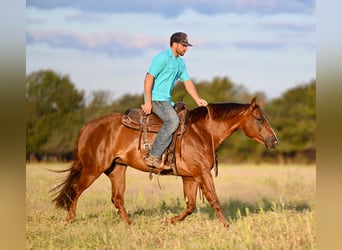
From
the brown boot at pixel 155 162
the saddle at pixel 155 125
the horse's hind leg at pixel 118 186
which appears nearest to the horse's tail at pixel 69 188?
the horse's hind leg at pixel 118 186

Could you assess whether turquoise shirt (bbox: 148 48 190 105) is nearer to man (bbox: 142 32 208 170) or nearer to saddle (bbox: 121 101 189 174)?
man (bbox: 142 32 208 170)

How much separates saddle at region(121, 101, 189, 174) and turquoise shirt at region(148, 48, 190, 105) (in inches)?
12.0

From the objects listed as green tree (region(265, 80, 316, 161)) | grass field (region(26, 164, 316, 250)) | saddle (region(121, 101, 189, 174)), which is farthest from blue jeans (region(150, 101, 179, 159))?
green tree (region(265, 80, 316, 161))

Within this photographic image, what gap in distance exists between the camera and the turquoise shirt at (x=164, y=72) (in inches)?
281

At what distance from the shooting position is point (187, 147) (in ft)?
24.3

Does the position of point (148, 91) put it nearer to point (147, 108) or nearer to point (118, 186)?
point (147, 108)

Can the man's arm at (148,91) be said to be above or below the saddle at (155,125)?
above

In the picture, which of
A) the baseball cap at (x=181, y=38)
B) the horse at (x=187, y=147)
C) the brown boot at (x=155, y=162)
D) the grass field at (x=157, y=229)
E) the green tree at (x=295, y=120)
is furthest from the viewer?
the green tree at (x=295, y=120)

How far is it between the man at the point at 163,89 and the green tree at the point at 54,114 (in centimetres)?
1653

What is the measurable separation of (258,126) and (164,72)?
65.8 inches

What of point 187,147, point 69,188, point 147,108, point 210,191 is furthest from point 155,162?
point 69,188

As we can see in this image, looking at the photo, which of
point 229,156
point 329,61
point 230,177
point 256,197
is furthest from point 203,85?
point 329,61

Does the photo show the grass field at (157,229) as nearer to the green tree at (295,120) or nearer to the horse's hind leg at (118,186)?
the horse's hind leg at (118,186)

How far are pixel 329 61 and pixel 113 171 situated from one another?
582 centimetres
